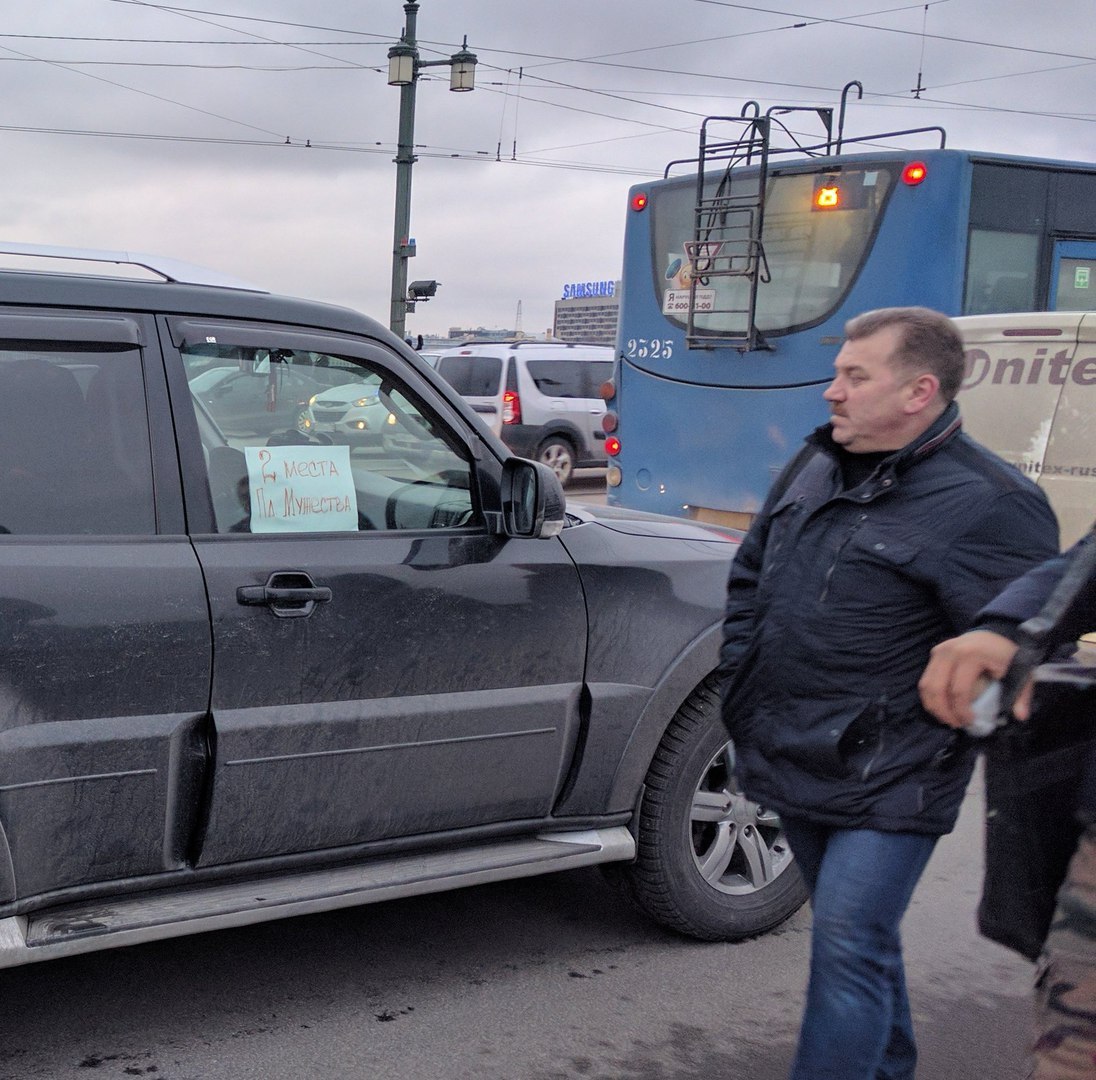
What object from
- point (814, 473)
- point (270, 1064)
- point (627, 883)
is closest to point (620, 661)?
point (627, 883)

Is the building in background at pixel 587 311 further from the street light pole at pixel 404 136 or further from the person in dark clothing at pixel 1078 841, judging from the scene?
the person in dark clothing at pixel 1078 841

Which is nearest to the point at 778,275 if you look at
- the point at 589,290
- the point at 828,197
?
the point at 828,197

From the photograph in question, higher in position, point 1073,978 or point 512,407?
point 1073,978

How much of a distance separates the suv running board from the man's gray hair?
1665mm

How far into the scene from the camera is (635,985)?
376cm

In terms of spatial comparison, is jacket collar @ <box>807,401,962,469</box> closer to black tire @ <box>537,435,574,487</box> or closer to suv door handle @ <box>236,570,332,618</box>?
suv door handle @ <box>236,570,332,618</box>

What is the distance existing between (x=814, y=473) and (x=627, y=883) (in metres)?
1.61

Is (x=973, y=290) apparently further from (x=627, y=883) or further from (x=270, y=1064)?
(x=270, y=1064)

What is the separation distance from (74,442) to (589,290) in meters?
69.0

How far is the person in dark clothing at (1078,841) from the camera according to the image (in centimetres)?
196

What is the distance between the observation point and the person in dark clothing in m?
1.96

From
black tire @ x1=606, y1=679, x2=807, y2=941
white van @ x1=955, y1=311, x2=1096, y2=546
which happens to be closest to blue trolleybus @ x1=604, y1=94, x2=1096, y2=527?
white van @ x1=955, y1=311, x2=1096, y2=546

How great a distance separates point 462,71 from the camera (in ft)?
68.1

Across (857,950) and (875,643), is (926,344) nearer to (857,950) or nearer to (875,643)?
(875,643)
